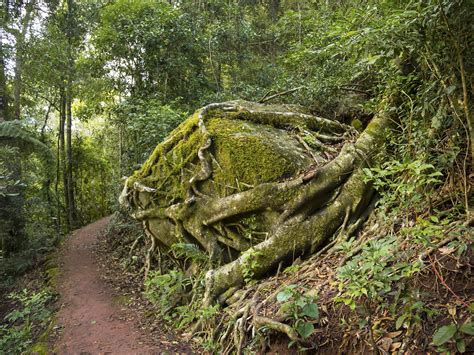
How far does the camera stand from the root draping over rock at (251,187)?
4832mm

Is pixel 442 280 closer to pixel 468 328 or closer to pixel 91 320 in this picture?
pixel 468 328

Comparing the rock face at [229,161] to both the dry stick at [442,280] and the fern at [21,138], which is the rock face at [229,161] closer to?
the dry stick at [442,280]

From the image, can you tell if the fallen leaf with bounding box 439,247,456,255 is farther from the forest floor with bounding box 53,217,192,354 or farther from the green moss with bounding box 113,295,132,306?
the green moss with bounding box 113,295,132,306

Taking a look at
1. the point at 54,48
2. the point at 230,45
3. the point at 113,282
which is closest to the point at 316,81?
the point at 230,45

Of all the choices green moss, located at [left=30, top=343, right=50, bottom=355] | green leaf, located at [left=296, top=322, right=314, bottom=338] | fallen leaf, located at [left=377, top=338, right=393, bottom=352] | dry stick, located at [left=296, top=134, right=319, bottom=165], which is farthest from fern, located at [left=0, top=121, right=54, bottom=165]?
fallen leaf, located at [left=377, top=338, right=393, bottom=352]

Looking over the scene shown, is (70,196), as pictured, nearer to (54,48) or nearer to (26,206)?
(26,206)

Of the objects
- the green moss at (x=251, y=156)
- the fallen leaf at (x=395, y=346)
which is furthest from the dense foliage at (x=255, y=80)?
the green moss at (x=251, y=156)

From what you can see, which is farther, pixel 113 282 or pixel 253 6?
pixel 253 6

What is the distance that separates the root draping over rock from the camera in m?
4.83

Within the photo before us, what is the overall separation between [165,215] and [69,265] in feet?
18.2

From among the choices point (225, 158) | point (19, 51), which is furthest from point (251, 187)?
point (19, 51)

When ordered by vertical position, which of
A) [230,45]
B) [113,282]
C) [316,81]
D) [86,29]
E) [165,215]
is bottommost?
[113,282]

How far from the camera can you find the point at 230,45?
12422 mm

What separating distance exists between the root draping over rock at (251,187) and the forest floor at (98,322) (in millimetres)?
1131
